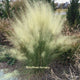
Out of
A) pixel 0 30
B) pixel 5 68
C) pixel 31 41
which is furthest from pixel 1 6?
pixel 31 41

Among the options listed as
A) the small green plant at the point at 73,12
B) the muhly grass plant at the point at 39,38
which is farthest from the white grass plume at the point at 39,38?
the small green plant at the point at 73,12

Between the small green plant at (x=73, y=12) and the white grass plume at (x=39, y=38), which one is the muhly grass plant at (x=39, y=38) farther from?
the small green plant at (x=73, y=12)

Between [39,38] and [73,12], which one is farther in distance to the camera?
[73,12]

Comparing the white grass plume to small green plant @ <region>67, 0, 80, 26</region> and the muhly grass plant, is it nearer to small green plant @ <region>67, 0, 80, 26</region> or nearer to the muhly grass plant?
the muhly grass plant

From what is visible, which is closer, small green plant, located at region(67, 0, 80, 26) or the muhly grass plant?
the muhly grass plant

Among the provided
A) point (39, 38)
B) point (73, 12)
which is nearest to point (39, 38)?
point (39, 38)

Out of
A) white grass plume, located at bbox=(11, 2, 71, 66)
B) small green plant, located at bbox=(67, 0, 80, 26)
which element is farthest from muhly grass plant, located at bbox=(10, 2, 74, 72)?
small green plant, located at bbox=(67, 0, 80, 26)

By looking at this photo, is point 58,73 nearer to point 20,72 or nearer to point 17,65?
point 20,72

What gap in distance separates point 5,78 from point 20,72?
285 millimetres

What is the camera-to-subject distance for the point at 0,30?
11.1 feet

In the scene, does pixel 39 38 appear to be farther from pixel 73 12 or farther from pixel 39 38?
pixel 73 12

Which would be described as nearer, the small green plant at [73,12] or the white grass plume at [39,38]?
the white grass plume at [39,38]

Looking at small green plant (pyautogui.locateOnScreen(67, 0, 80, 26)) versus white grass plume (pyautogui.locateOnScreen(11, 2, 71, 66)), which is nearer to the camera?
white grass plume (pyautogui.locateOnScreen(11, 2, 71, 66))

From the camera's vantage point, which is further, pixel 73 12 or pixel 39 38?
pixel 73 12
